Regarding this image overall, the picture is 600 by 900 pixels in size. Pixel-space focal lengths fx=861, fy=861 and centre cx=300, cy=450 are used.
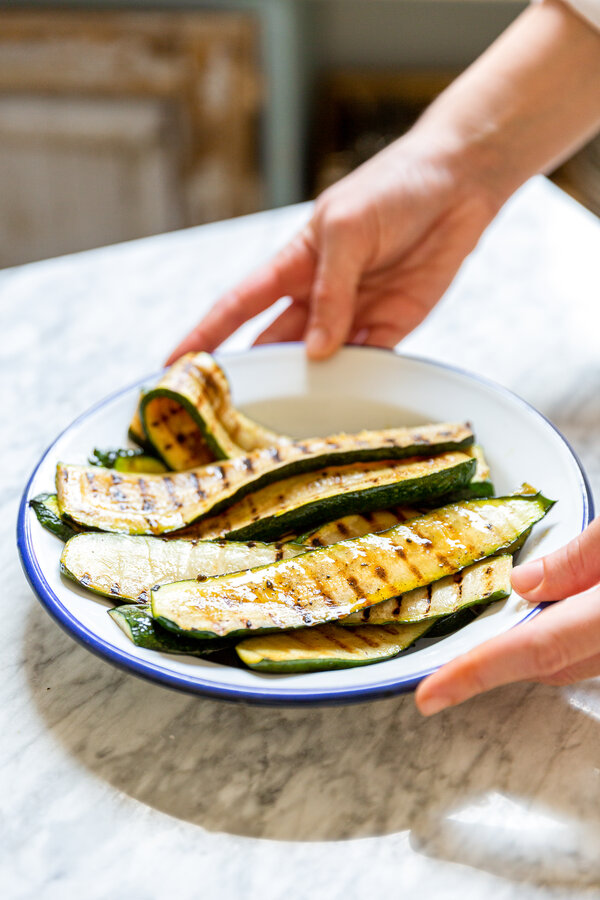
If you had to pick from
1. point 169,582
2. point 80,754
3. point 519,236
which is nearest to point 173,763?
point 80,754

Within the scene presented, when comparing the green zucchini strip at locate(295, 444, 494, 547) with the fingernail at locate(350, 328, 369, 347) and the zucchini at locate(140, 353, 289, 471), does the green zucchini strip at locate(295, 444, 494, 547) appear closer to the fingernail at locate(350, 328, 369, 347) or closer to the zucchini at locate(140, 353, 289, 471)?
the zucchini at locate(140, 353, 289, 471)

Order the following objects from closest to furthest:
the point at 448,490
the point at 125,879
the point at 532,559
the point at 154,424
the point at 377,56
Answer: the point at 125,879
the point at 532,559
the point at 448,490
the point at 154,424
the point at 377,56

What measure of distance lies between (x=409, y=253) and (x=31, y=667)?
4.41 ft

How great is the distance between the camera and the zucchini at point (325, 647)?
A: 3.57 ft

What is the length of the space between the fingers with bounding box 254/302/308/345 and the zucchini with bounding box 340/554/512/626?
1.02 m

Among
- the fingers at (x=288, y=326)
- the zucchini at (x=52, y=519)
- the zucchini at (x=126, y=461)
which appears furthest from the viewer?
the fingers at (x=288, y=326)

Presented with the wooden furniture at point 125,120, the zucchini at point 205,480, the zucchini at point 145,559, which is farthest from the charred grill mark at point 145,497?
the wooden furniture at point 125,120

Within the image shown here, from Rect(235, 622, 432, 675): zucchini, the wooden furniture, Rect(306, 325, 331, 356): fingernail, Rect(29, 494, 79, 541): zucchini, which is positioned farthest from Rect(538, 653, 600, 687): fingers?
the wooden furniture

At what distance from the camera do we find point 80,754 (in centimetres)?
116

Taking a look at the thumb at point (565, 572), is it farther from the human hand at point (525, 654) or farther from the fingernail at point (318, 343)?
the fingernail at point (318, 343)

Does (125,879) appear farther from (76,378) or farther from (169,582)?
(76,378)

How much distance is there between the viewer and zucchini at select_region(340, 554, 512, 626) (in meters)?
1.19

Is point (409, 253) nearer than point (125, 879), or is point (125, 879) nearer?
point (125, 879)

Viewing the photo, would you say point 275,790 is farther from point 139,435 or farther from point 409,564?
point 139,435
